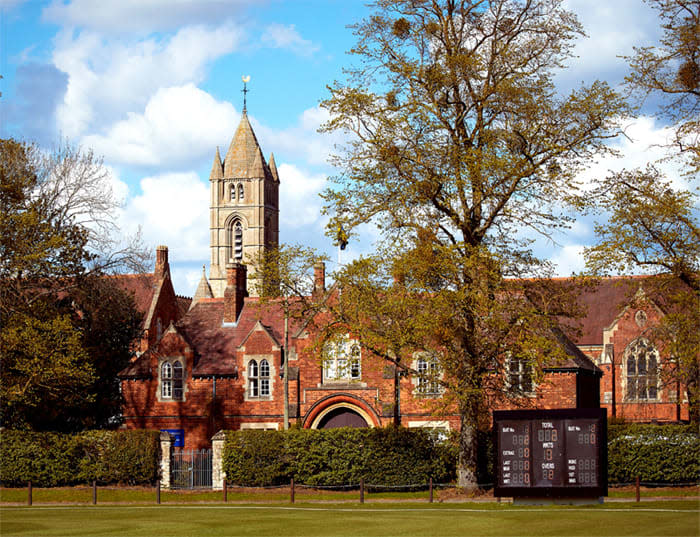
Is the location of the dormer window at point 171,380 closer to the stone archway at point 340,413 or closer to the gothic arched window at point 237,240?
the stone archway at point 340,413

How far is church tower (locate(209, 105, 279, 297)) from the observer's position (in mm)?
125062

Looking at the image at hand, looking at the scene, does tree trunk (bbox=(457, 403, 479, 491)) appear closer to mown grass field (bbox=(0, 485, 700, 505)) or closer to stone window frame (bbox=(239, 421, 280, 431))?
mown grass field (bbox=(0, 485, 700, 505))

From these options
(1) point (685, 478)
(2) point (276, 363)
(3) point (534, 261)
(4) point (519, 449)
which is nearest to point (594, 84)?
(3) point (534, 261)

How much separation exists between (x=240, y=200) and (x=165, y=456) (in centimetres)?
8917

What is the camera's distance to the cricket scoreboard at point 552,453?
2672 cm

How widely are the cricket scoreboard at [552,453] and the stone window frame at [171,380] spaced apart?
24.3 meters

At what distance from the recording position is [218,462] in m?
38.0

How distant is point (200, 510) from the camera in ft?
93.1

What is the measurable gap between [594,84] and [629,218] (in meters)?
4.47

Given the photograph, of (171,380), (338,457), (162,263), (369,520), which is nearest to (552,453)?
(369,520)

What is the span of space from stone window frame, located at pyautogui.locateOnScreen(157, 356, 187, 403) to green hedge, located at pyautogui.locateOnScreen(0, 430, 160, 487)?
9.05 metres

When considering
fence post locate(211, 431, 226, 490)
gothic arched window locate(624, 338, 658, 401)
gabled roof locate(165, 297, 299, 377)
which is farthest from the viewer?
gothic arched window locate(624, 338, 658, 401)

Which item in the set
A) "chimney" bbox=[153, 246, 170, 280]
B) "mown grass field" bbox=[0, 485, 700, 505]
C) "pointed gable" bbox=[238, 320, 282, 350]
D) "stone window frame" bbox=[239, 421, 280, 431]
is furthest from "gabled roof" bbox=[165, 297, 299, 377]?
"chimney" bbox=[153, 246, 170, 280]

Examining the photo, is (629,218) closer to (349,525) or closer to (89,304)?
(349,525)
